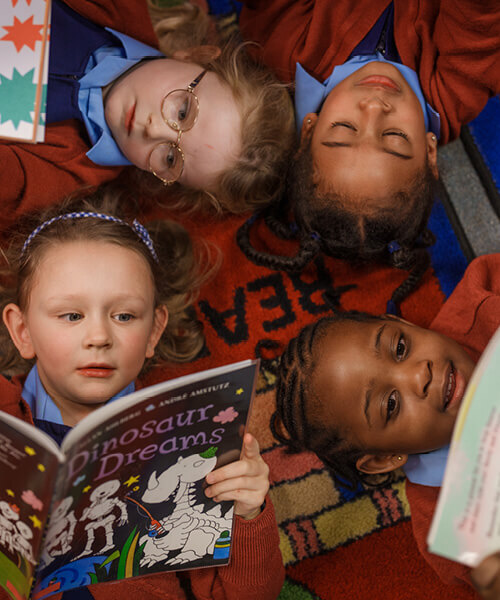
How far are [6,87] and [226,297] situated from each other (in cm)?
63

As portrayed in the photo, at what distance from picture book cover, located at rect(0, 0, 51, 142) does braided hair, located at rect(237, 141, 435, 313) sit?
1.59ft

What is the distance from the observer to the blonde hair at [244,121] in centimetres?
113

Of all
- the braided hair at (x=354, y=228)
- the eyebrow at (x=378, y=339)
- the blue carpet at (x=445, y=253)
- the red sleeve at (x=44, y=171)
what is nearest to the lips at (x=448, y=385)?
the eyebrow at (x=378, y=339)

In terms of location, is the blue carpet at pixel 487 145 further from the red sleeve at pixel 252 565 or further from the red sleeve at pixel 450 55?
the red sleeve at pixel 252 565

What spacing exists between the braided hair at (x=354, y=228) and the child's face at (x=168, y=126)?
153 mm

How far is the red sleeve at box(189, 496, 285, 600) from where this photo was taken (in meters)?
0.89

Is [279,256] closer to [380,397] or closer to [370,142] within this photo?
[370,142]

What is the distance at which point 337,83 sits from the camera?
114cm

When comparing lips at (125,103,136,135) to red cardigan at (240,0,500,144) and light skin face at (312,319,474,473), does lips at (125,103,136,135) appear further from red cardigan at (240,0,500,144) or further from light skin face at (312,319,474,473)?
light skin face at (312,319,474,473)

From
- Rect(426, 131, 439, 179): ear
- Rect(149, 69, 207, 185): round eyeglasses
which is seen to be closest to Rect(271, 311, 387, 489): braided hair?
Rect(426, 131, 439, 179): ear

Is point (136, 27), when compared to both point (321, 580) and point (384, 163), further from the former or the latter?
point (321, 580)

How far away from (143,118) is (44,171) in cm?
24

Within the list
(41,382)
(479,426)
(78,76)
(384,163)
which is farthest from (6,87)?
(479,426)

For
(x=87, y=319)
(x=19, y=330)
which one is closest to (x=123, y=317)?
(x=87, y=319)
